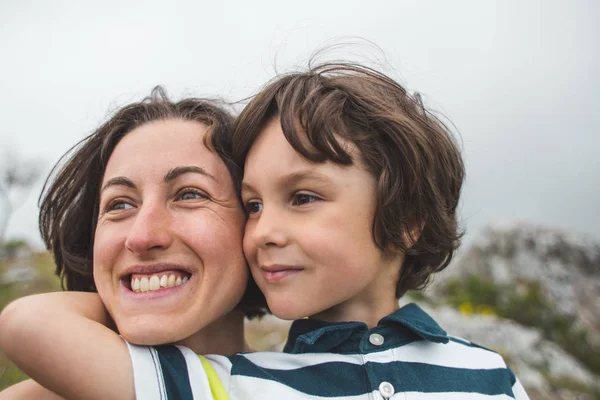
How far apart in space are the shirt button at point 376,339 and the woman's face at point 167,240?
59 centimetres

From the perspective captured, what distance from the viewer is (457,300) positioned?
33.2ft

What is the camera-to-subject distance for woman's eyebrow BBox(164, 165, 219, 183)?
2104 mm

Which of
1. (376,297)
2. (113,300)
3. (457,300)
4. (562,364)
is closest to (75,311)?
(113,300)

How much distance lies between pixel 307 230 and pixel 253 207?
37 centimetres

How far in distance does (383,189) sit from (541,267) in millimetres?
10297

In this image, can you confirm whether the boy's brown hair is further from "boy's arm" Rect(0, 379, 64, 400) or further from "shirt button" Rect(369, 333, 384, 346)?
"boy's arm" Rect(0, 379, 64, 400)

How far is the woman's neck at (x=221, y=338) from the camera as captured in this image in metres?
2.26

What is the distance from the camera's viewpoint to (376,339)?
84.0 inches

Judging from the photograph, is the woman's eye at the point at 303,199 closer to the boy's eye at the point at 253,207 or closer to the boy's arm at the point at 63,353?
the boy's eye at the point at 253,207

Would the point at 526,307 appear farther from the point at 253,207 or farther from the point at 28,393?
the point at 28,393

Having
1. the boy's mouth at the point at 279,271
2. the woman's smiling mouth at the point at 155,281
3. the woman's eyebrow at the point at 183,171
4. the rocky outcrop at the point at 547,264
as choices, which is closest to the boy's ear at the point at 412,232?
the boy's mouth at the point at 279,271

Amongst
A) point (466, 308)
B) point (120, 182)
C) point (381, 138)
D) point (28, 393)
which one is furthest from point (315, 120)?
point (466, 308)

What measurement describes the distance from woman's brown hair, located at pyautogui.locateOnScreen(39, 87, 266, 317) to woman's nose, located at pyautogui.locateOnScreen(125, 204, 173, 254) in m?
0.54

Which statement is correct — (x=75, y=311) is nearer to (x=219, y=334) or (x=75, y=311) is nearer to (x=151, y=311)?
(x=151, y=311)
